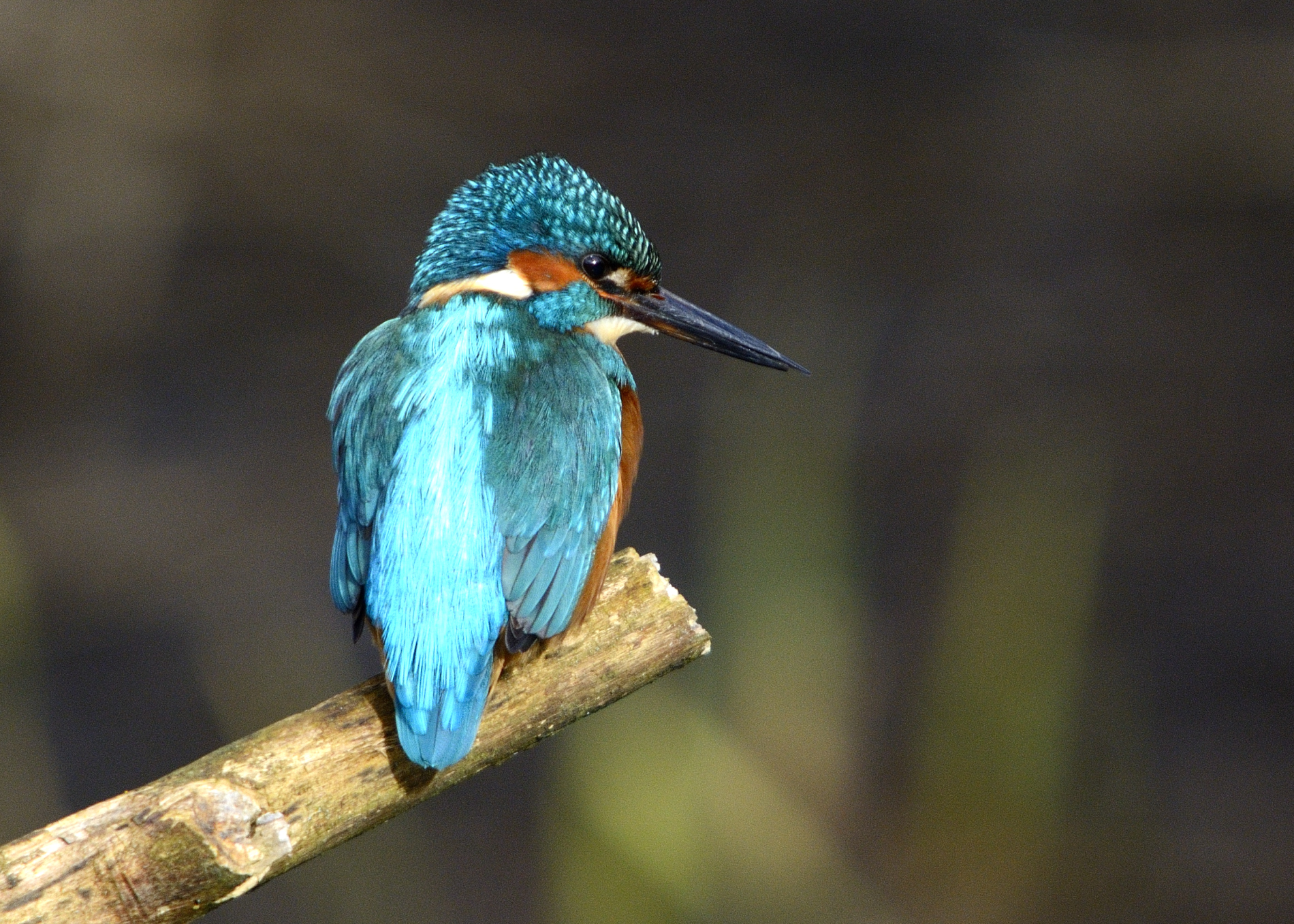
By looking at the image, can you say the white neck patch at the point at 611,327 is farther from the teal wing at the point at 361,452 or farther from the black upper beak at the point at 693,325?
the teal wing at the point at 361,452

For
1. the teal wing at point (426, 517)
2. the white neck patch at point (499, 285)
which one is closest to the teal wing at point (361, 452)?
the teal wing at point (426, 517)

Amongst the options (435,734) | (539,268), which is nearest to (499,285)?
(539,268)

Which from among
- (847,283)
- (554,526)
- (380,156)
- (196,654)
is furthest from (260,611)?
(554,526)

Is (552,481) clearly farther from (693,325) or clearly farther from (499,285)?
(693,325)

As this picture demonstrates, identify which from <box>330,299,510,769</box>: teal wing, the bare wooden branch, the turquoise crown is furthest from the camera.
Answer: the turquoise crown

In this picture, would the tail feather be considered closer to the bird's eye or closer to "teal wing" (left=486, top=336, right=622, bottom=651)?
"teal wing" (left=486, top=336, right=622, bottom=651)

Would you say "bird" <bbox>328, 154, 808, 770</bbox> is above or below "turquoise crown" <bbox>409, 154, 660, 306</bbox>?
below

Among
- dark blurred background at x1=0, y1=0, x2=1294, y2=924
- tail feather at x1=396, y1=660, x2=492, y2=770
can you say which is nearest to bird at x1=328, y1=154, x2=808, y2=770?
tail feather at x1=396, y1=660, x2=492, y2=770
